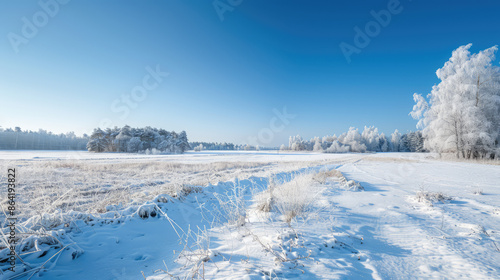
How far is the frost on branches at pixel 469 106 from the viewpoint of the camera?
1623cm

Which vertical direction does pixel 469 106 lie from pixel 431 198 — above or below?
above

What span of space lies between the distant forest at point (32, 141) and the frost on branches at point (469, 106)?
90974 mm

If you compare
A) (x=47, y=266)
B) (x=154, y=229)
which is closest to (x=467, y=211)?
(x=154, y=229)

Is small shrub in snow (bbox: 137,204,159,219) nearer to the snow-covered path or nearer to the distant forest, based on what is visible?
the snow-covered path

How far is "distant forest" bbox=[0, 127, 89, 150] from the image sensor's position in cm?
5057

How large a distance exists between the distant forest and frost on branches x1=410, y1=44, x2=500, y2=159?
91.0m

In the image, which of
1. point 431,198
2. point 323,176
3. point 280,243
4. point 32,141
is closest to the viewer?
point 280,243

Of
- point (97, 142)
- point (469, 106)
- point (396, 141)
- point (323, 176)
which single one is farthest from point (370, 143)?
point (97, 142)

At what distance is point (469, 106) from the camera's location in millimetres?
16266

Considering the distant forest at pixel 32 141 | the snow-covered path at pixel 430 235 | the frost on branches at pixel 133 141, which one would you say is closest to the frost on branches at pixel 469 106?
the snow-covered path at pixel 430 235

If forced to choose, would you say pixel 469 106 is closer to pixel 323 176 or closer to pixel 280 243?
pixel 323 176

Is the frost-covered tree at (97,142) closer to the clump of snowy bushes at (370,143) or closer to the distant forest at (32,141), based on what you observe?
the distant forest at (32,141)

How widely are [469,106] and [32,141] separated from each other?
9611cm

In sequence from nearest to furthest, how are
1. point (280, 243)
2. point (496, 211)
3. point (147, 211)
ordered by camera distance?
point (280, 243)
point (496, 211)
point (147, 211)
